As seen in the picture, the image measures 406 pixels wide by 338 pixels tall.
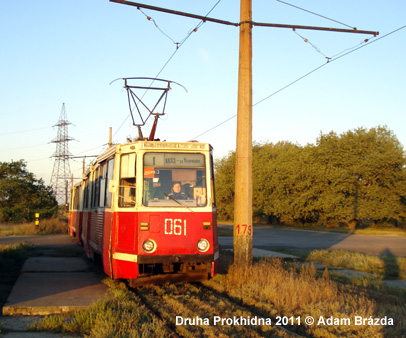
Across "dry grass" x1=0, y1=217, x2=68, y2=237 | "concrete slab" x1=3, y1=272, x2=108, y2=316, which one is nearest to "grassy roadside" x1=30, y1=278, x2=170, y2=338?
"concrete slab" x1=3, y1=272, x2=108, y2=316

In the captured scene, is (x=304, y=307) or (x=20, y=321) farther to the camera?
(x=304, y=307)

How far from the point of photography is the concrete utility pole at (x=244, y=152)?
11.1 meters

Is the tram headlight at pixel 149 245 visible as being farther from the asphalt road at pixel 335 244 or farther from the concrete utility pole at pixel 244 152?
the asphalt road at pixel 335 244

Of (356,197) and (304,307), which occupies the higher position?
(356,197)

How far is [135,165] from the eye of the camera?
940 centimetres

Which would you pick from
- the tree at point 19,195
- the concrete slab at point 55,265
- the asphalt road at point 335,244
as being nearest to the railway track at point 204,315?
the concrete slab at point 55,265

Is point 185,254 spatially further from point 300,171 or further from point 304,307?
point 300,171

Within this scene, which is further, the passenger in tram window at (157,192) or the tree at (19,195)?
the tree at (19,195)

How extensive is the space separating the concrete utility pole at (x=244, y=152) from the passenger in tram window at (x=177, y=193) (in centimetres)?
204

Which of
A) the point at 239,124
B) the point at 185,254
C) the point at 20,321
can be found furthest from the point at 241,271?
the point at 20,321

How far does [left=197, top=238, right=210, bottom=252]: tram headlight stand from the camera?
9352 millimetres

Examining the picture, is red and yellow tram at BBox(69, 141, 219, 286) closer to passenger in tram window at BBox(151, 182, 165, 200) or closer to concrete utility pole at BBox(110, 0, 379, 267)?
passenger in tram window at BBox(151, 182, 165, 200)

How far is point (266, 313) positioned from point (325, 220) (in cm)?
4408

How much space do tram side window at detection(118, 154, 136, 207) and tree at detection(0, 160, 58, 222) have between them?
34.9 m
